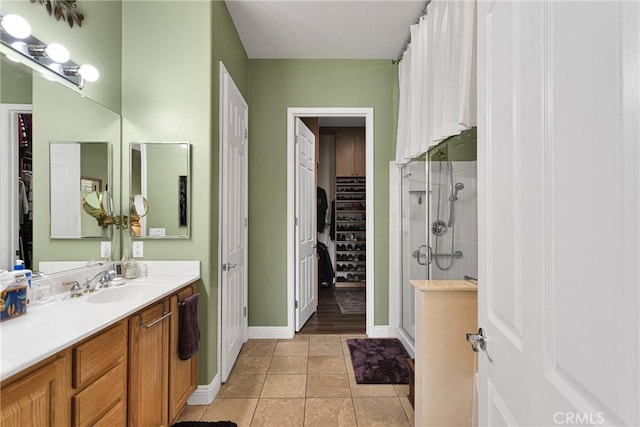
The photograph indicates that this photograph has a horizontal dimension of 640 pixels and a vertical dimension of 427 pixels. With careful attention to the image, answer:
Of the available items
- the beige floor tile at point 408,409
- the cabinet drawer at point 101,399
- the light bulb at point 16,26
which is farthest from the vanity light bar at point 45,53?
the beige floor tile at point 408,409

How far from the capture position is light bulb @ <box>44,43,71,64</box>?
1.64 meters

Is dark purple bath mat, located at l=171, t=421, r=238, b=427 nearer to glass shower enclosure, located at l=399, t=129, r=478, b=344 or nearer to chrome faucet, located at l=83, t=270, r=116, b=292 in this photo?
chrome faucet, located at l=83, t=270, r=116, b=292

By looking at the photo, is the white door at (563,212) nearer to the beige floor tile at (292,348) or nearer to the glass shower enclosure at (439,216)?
the glass shower enclosure at (439,216)

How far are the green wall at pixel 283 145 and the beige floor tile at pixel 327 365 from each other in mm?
677

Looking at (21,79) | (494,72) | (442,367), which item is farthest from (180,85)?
(442,367)

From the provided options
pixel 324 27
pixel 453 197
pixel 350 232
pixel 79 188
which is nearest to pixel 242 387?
pixel 79 188

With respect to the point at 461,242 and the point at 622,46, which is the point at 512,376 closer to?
the point at 622,46

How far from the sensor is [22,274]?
1361mm

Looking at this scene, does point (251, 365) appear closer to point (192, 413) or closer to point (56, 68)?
point (192, 413)

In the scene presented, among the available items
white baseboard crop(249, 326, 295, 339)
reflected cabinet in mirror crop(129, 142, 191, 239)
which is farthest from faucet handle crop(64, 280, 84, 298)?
white baseboard crop(249, 326, 295, 339)

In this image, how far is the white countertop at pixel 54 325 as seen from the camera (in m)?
0.95

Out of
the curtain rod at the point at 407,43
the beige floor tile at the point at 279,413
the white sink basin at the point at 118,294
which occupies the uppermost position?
the curtain rod at the point at 407,43

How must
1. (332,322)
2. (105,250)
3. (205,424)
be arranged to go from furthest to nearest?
(332,322) < (105,250) < (205,424)

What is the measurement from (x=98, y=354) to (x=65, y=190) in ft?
3.49
